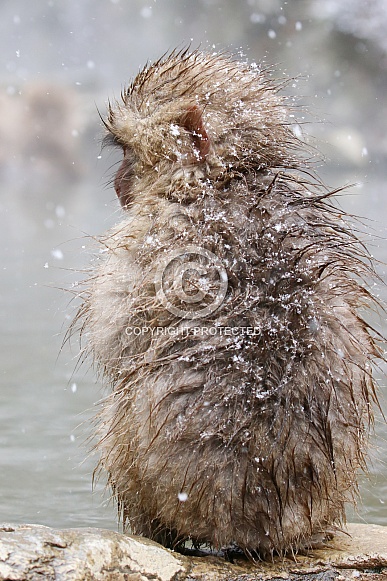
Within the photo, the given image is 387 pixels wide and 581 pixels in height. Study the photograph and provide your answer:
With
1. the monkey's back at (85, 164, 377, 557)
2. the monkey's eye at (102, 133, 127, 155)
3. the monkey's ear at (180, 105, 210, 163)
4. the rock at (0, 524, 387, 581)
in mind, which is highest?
the monkey's eye at (102, 133, 127, 155)

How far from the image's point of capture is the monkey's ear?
1.57 metres

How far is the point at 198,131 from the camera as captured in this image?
1.58m

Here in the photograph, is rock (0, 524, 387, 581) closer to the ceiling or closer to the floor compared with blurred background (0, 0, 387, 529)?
closer to the floor

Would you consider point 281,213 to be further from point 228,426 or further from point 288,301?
point 228,426

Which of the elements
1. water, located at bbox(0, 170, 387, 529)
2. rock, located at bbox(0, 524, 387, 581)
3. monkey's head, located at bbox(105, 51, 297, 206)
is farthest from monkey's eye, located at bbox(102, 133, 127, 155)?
rock, located at bbox(0, 524, 387, 581)

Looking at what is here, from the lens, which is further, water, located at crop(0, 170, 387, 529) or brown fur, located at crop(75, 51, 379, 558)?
water, located at crop(0, 170, 387, 529)

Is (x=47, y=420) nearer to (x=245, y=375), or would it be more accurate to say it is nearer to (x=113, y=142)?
(x=113, y=142)

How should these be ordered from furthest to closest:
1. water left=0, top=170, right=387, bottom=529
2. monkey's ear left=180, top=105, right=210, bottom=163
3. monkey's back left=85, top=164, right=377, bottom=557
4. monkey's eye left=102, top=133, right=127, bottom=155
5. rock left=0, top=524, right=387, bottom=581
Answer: water left=0, top=170, right=387, bottom=529, monkey's eye left=102, top=133, right=127, bottom=155, monkey's ear left=180, top=105, right=210, bottom=163, monkey's back left=85, top=164, right=377, bottom=557, rock left=0, top=524, right=387, bottom=581

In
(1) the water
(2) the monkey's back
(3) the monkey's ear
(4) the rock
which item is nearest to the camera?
(4) the rock

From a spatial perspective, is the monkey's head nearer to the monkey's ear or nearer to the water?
the monkey's ear

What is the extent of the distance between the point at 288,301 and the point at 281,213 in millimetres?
201

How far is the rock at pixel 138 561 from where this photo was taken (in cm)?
124

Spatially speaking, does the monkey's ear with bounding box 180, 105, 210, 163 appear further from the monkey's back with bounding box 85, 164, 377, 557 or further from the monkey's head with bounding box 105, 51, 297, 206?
the monkey's back with bounding box 85, 164, 377, 557

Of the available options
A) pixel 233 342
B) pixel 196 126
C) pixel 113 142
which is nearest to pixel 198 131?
pixel 196 126
